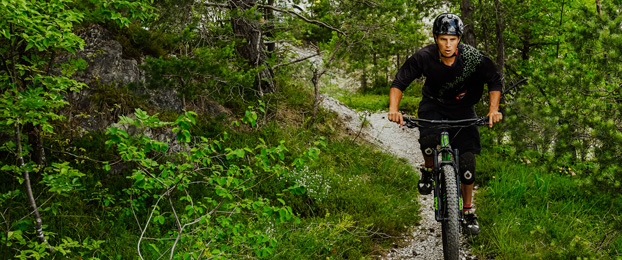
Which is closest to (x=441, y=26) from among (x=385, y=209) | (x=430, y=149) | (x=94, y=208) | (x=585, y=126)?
(x=430, y=149)

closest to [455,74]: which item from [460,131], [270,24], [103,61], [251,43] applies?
[460,131]

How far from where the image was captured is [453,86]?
14.2 feet

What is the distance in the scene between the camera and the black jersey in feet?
13.8

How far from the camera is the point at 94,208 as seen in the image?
4.77 meters

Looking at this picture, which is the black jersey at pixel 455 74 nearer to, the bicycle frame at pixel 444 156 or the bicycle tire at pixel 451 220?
the bicycle frame at pixel 444 156

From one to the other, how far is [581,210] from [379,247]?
294 centimetres

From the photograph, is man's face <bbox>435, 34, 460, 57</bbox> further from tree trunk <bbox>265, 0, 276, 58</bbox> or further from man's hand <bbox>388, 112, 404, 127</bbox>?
tree trunk <bbox>265, 0, 276, 58</bbox>

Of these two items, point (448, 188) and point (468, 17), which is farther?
point (468, 17)

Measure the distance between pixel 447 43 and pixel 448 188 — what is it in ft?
4.83

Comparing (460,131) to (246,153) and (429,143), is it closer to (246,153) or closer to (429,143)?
(429,143)

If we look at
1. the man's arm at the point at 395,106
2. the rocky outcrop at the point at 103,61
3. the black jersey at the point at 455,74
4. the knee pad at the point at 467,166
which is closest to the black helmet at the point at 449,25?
the black jersey at the point at 455,74

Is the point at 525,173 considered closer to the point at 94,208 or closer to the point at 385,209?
the point at 385,209

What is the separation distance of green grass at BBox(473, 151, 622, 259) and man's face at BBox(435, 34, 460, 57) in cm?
194

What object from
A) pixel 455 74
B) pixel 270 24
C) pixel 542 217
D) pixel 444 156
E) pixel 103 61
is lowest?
pixel 542 217
